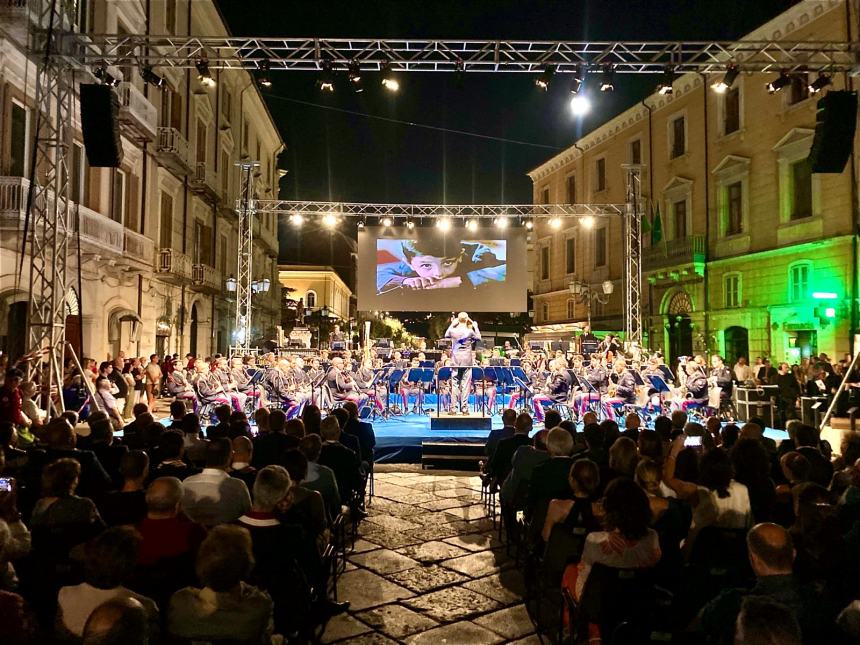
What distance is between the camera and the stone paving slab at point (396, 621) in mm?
4324

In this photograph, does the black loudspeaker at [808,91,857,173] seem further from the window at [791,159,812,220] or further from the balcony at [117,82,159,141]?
the balcony at [117,82,159,141]

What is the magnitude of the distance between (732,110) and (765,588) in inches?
966

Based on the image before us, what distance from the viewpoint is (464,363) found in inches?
536

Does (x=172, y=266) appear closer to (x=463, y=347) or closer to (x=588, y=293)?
(x=463, y=347)

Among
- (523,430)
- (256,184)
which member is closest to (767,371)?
(523,430)

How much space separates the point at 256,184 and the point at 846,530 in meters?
33.0

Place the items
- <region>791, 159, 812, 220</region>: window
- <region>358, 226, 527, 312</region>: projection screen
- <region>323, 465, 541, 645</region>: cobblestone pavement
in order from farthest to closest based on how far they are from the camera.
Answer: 1. <region>358, 226, 527, 312</region>: projection screen
2. <region>791, 159, 812, 220</region>: window
3. <region>323, 465, 541, 645</region>: cobblestone pavement

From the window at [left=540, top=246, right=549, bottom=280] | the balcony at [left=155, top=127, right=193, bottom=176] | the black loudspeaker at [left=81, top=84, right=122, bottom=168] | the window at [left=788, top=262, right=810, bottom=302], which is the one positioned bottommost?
the window at [left=788, top=262, right=810, bottom=302]

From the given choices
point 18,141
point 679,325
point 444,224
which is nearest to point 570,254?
point 679,325

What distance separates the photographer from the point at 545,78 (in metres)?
11.6

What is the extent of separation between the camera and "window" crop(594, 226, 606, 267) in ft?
106

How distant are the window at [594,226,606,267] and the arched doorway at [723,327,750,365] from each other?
32.1 feet

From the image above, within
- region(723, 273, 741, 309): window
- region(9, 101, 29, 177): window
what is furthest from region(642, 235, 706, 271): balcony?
region(9, 101, 29, 177): window

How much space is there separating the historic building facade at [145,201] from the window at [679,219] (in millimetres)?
18813
